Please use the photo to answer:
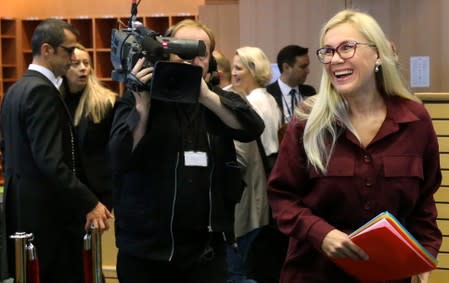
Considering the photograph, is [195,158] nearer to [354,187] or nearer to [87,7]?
[354,187]

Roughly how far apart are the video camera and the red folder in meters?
0.75

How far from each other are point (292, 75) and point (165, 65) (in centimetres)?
347

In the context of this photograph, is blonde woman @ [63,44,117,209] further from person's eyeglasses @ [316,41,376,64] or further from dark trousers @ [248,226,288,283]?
person's eyeglasses @ [316,41,376,64]

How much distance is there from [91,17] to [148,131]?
7.98 metres

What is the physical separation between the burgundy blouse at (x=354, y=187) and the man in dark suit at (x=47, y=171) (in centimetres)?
136

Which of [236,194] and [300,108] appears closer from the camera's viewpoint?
[300,108]

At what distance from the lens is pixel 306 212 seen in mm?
1958

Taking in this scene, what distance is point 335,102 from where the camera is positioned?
203 cm

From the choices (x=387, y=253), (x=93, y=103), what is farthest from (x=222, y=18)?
(x=387, y=253)

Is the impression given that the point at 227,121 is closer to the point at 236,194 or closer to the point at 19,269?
the point at 236,194

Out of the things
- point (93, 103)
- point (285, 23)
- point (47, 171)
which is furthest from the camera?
point (285, 23)

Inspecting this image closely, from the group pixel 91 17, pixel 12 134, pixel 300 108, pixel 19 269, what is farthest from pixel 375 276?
pixel 91 17

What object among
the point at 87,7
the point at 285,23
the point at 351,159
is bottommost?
the point at 351,159

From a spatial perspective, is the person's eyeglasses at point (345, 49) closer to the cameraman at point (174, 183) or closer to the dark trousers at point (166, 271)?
the cameraman at point (174, 183)
